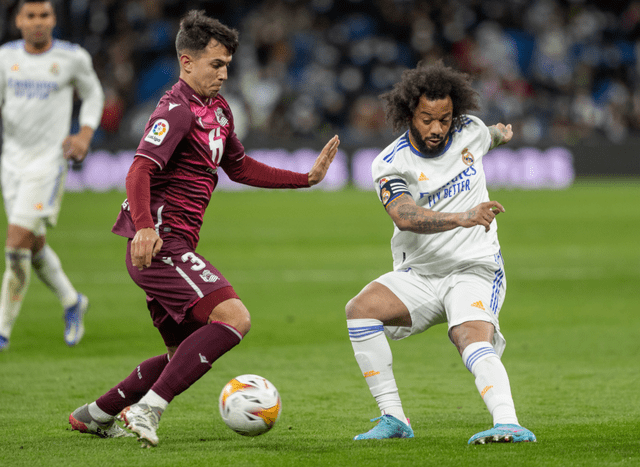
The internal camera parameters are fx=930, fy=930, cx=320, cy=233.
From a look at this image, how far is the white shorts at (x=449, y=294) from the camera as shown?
444cm

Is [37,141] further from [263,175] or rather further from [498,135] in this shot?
[498,135]

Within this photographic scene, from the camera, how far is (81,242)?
1484 centimetres

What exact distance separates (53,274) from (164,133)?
12.6ft

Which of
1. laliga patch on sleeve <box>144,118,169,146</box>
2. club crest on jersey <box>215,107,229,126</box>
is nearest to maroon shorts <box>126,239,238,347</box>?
laliga patch on sleeve <box>144,118,169,146</box>

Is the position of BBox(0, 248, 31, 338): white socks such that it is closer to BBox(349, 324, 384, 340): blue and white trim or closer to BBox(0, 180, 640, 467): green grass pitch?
BBox(0, 180, 640, 467): green grass pitch

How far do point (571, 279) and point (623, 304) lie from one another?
1.78 meters

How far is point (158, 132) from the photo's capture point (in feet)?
13.6

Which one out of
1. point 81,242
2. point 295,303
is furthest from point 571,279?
point 81,242

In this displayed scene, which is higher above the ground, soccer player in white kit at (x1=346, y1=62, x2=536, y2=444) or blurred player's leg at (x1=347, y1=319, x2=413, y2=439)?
soccer player in white kit at (x1=346, y1=62, x2=536, y2=444)

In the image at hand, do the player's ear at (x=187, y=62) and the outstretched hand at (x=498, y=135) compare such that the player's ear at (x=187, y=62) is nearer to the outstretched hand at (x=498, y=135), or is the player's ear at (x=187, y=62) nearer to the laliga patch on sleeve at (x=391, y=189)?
the laliga patch on sleeve at (x=391, y=189)

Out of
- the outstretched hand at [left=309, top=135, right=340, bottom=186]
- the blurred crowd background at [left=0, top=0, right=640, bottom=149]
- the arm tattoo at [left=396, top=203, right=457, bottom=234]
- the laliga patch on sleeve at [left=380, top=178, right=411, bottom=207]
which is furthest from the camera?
the blurred crowd background at [left=0, top=0, right=640, bottom=149]

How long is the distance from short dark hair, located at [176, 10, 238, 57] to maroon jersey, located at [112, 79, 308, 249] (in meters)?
0.18

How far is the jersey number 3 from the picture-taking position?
173 inches

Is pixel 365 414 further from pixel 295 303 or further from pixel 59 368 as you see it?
pixel 295 303
